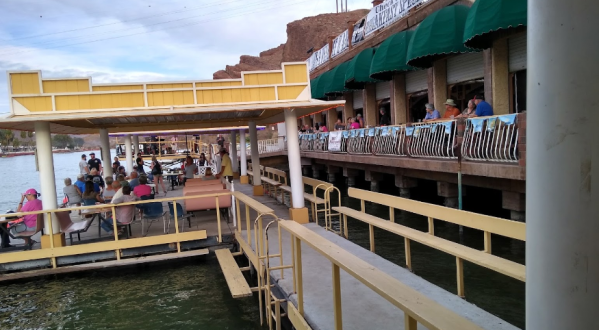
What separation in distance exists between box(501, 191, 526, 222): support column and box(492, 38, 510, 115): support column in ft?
17.3

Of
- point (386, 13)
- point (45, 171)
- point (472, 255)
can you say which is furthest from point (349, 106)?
point (472, 255)

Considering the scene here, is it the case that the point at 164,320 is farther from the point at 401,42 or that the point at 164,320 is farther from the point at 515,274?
the point at 401,42

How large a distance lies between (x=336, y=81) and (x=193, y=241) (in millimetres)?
17082

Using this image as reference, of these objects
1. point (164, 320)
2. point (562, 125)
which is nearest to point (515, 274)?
point (562, 125)

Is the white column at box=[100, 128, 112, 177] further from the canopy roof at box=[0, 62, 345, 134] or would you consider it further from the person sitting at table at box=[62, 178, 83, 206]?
the canopy roof at box=[0, 62, 345, 134]

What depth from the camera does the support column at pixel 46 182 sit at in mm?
8531

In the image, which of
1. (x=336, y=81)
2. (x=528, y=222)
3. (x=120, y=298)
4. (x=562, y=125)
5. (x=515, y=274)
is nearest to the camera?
(x=562, y=125)

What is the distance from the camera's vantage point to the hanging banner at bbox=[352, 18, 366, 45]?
23955mm

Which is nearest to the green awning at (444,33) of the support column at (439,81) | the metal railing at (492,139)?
the support column at (439,81)

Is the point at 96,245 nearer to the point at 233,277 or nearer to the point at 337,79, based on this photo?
the point at 233,277

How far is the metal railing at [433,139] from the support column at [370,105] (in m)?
11.7

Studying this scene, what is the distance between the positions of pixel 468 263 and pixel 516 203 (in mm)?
1790

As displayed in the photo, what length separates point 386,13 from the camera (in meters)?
20.7

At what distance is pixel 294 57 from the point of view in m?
71.7
